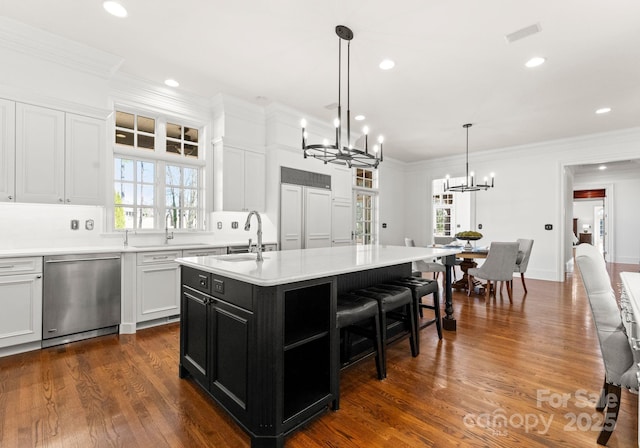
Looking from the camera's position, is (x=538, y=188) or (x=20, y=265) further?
(x=538, y=188)

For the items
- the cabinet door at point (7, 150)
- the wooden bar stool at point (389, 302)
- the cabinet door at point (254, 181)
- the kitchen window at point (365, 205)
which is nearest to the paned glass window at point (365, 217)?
the kitchen window at point (365, 205)

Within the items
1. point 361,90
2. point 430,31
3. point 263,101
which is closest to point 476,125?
point 361,90

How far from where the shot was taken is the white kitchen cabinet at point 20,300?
283 centimetres

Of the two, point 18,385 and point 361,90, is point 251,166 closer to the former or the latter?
point 361,90

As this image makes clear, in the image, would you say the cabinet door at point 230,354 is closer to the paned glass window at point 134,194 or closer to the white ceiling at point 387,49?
the white ceiling at point 387,49

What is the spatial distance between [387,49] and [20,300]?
420 cm

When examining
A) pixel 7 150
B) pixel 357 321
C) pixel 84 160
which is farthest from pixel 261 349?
pixel 7 150

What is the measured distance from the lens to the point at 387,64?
3.54 metres

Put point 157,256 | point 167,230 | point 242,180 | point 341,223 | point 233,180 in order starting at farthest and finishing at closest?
point 341,223 < point 242,180 < point 233,180 < point 167,230 < point 157,256

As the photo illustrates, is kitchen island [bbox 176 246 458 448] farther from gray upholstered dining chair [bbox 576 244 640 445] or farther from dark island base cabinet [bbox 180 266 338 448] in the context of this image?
gray upholstered dining chair [bbox 576 244 640 445]

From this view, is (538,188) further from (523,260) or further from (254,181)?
(254,181)

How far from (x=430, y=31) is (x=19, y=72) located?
13.1ft

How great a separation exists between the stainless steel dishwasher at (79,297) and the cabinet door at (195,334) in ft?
4.97

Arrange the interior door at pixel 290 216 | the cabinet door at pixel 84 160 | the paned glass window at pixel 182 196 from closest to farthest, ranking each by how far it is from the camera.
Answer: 1. the cabinet door at pixel 84 160
2. the paned glass window at pixel 182 196
3. the interior door at pixel 290 216
